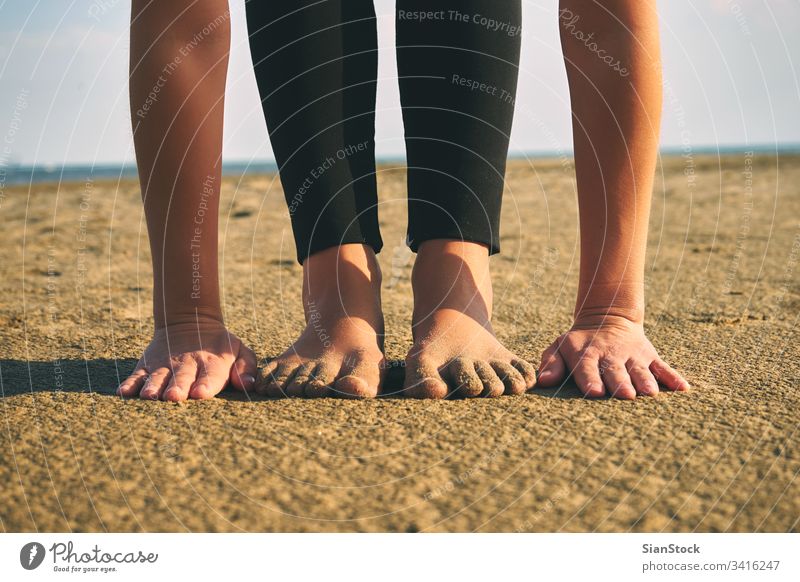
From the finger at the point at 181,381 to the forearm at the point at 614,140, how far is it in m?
0.77

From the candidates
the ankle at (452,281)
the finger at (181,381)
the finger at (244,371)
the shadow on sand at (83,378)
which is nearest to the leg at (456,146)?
the ankle at (452,281)

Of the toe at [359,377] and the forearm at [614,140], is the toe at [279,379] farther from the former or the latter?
the forearm at [614,140]

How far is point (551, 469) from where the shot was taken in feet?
3.44

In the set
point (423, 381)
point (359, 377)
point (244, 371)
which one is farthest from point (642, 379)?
point (244, 371)

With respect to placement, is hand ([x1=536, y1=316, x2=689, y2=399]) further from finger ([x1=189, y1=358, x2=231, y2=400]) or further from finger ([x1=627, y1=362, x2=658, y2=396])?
finger ([x1=189, y1=358, x2=231, y2=400])

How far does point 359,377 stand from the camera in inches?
53.3

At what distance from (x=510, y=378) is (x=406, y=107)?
2.00ft

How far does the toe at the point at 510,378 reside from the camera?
1340mm

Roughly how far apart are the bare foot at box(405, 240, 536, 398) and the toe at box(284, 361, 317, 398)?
0.18m

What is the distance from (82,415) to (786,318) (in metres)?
1.67

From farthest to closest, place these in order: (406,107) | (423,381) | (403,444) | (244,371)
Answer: (406,107) → (244,371) → (423,381) → (403,444)

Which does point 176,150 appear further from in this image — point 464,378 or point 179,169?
point 464,378

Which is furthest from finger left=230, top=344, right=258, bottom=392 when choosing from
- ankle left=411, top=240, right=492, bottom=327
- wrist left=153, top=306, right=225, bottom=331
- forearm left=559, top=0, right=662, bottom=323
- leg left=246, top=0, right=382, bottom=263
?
forearm left=559, top=0, right=662, bottom=323

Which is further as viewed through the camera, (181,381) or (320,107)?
(320,107)
